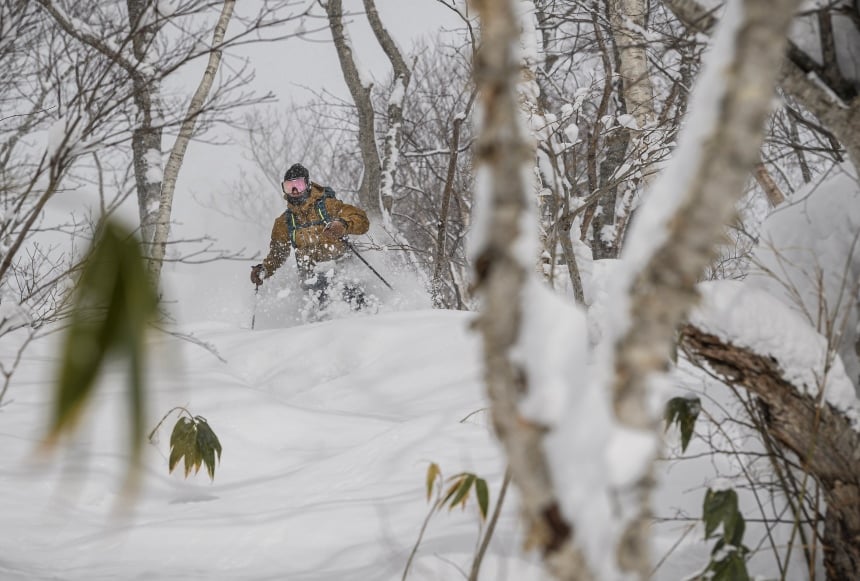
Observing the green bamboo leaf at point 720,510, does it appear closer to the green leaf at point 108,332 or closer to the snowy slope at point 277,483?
the snowy slope at point 277,483

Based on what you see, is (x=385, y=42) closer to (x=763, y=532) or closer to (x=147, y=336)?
(x=763, y=532)

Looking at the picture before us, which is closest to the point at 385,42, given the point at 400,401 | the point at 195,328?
the point at 195,328

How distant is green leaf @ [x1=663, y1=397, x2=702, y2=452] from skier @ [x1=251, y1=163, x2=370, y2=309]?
20.3 feet

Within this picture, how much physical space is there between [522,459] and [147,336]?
369 mm

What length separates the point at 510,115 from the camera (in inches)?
27.1

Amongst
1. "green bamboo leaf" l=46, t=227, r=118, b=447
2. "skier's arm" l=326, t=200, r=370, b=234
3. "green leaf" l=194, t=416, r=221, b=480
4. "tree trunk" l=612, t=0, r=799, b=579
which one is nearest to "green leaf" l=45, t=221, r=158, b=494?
"green bamboo leaf" l=46, t=227, r=118, b=447

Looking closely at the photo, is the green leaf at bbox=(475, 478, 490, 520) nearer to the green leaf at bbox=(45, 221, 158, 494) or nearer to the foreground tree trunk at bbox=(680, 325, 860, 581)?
the foreground tree trunk at bbox=(680, 325, 860, 581)

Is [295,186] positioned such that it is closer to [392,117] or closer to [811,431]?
[392,117]

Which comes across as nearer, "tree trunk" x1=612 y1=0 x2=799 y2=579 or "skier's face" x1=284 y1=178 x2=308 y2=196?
"tree trunk" x1=612 y1=0 x2=799 y2=579

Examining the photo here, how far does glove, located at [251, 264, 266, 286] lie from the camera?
26.6 ft

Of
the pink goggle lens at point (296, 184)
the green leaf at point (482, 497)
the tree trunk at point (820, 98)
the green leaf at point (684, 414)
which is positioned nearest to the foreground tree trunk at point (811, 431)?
the green leaf at point (684, 414)

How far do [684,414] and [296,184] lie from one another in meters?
6.50

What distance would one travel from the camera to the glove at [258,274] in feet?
26.6

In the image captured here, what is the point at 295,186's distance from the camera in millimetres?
7809
